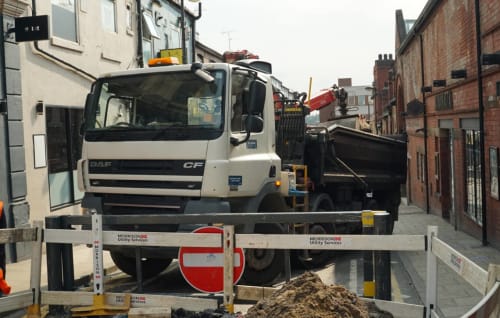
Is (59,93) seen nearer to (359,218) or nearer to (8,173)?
(8,173)

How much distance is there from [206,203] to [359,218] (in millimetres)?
1891

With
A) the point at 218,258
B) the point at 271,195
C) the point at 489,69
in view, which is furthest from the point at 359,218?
the point at 489,69

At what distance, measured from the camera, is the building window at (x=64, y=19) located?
37.0 feet

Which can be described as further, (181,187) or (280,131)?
(280,131)

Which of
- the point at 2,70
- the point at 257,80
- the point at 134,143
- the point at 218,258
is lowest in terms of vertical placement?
the point at 218,258

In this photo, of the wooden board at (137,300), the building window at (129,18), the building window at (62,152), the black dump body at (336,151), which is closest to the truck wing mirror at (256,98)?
the black dump body at (336,151)

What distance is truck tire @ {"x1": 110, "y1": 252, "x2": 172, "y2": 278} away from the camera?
26.2 feet

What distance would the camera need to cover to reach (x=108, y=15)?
45.3ft

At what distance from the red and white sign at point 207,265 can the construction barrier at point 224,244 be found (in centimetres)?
11

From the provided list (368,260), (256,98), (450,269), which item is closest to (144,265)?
(256,98)

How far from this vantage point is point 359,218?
17.0ft

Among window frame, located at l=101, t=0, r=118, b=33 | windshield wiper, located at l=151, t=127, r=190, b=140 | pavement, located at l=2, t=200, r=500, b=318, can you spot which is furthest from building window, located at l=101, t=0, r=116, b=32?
windshield wiper, located at l=151, t=127, r=190, b=140

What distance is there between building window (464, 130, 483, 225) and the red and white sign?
26.8ft

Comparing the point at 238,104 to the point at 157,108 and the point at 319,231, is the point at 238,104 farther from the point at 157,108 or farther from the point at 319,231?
the point at 319,231
